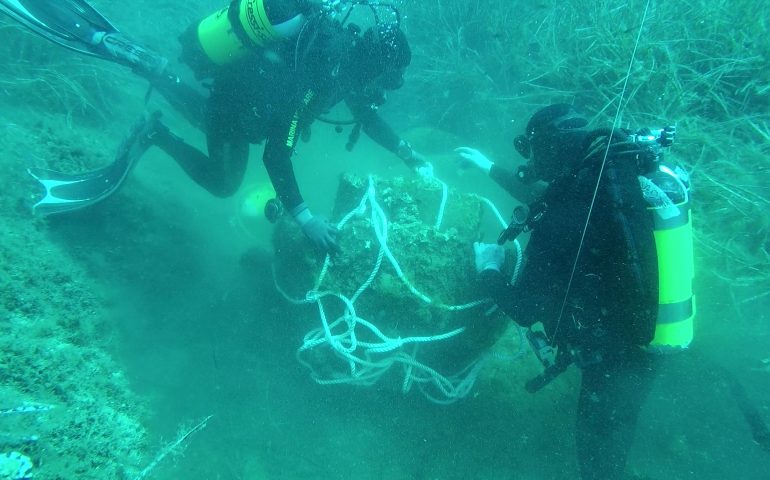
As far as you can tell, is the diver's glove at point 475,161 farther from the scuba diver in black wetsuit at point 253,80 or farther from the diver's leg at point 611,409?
the diver's leg at point 611,409

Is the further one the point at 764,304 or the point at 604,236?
the point at 764,304

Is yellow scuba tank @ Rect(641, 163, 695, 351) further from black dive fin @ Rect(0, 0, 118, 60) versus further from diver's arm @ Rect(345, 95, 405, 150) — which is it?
black dive fin @ Rect(0, 0, 118, 60)

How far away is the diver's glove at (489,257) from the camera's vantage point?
275 cm

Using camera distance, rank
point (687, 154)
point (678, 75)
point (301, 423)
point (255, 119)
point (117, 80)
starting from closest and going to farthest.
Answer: point (301, 423), point (255, 119), point (687, 154), point (678, 75), point (117, 80)

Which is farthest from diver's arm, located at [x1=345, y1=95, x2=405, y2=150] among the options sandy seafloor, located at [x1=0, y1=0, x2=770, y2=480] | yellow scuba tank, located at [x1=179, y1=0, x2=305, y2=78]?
sandy seafloor, located at [x1=0, y1=0, x2=770, y2=480]

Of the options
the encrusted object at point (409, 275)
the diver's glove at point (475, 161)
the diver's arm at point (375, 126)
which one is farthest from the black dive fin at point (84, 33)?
the diver's glove at point (475, 161)

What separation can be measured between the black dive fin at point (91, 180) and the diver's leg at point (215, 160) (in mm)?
158

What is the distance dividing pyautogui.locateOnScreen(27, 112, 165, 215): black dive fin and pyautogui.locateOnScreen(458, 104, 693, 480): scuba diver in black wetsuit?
3.63 m

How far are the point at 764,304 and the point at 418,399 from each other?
11.1ft

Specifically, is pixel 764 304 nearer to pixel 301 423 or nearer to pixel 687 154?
pixel 687 154

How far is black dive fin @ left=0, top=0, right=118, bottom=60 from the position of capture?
3617 mm

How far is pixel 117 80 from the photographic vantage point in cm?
551

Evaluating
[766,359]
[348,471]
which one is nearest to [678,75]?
[766,359]

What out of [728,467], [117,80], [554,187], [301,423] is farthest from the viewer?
[117,80]
